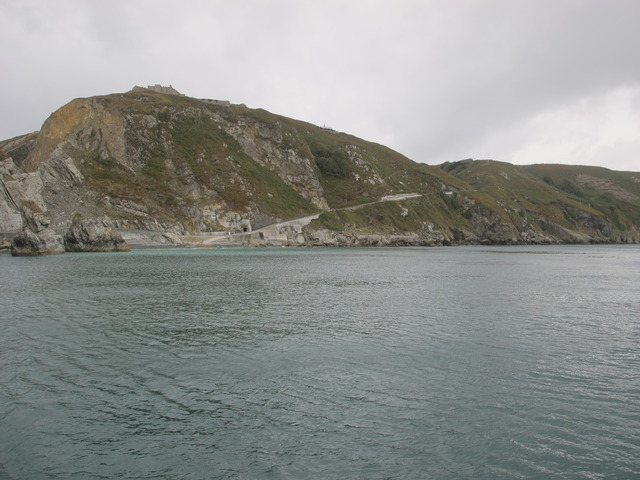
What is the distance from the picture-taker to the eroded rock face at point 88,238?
302 ft

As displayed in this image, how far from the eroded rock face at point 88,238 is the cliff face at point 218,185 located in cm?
594

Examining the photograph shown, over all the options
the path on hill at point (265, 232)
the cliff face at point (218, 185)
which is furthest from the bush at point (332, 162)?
the path on hill at point (265, 232)

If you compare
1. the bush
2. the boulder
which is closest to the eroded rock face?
the boulder

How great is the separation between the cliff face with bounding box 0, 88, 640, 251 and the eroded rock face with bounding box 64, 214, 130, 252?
5.94 meters

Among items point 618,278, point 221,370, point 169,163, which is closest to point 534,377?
point 221,370

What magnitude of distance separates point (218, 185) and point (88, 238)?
4975 centimetres

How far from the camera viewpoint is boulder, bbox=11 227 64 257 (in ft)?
252

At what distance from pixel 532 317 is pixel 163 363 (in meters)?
21.9

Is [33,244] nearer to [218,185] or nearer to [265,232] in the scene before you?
[265,232]

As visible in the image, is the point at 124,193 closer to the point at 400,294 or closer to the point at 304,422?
the point at 400,294

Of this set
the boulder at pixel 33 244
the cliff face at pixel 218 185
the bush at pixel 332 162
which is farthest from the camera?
the bush at pixel 332 162

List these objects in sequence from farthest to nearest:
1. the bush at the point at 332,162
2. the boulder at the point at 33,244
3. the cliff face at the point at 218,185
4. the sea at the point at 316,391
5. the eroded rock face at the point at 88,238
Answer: the bush at the point at 332,162, the cliff face at the point at 218,185, the eroded rock face at the point at 88,238, the boulder at the point at 33,244, the sea at the point at 316,391

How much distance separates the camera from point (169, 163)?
445 ft

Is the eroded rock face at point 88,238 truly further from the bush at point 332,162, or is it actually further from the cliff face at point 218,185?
the bush at point 332,162
